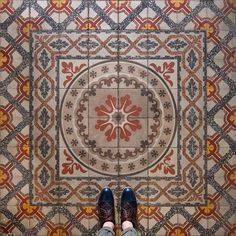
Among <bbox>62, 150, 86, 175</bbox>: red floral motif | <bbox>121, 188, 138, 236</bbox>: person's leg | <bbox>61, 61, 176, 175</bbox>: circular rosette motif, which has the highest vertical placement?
<bbox>61, 61, 176, 175</bbox>: circular rosette motif

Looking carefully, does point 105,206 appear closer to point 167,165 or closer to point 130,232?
point 130,232

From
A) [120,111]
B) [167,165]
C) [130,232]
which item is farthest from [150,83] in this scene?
[130,232]

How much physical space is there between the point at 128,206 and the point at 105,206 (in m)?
0.11

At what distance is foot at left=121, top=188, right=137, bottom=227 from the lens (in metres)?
2.08

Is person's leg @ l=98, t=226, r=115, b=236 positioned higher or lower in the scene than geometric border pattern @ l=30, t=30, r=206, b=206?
lower

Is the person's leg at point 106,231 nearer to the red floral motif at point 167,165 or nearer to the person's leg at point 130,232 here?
the person's leg at point 130,232

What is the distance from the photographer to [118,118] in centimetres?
212

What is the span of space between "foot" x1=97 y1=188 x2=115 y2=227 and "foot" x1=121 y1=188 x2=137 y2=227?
56mm

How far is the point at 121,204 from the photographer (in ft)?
6.89

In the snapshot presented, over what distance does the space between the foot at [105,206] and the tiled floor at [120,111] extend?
4 centimetres

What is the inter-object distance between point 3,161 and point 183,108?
3.02 feet

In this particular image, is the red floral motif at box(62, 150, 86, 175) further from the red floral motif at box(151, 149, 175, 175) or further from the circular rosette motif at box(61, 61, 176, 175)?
the red floral motif at box(151, 149, 175, 175)

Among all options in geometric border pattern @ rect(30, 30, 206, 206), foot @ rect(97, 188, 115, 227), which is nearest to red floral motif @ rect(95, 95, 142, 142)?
geometric border pattern @ rect(30, 30, 206, 206)

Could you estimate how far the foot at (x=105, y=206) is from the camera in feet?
6.85
